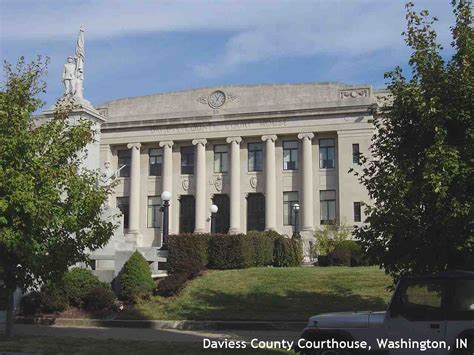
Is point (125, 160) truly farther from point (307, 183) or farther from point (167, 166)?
point (307, 183)

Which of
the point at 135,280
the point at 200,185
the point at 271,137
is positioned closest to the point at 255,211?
the point at 200,185

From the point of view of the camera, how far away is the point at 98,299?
62.5 ft

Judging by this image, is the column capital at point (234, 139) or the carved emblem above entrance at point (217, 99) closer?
the column capital at point (234, 139)

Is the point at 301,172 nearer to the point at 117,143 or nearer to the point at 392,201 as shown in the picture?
the point at 117,143

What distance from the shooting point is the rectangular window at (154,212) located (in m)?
57.7

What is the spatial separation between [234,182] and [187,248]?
3277 cm

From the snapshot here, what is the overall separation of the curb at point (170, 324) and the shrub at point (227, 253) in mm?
7282

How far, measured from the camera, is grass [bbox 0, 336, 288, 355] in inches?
470

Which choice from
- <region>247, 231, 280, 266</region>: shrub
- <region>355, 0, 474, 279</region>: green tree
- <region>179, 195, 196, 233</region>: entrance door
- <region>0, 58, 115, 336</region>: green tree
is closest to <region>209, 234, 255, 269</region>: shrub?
<region>247, 231, 280, 266</region>: shrub

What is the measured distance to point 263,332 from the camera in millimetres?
15469

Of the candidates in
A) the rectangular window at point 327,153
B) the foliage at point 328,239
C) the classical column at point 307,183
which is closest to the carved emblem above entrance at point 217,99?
the classical column at point 307,183

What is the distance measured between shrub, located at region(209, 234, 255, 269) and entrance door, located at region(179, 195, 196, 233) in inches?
1288

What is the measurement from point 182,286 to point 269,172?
35123 millimetres

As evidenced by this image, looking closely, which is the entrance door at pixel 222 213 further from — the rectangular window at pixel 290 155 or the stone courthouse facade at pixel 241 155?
the rectangular window at pixel 290 155
